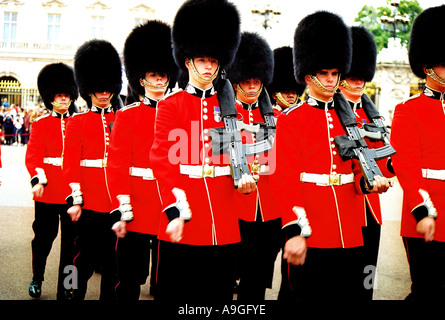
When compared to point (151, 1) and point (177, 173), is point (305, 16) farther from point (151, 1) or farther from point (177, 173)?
point (151, 1)

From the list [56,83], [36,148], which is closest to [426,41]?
[36,148]

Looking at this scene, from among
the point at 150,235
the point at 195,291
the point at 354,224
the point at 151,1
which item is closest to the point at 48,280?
the point at 150,235

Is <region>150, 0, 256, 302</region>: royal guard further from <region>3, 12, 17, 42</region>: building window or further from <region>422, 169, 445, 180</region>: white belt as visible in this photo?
<region>3, 12, 17, 42</region>: building window

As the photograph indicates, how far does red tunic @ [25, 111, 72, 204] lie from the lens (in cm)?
479

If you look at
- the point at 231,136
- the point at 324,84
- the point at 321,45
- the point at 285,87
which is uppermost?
the point at 285,87

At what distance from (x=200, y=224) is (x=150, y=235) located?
973 millimetres

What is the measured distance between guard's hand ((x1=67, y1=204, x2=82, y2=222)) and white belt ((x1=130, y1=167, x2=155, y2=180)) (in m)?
0.59

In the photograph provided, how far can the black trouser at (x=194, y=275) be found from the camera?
2707 millimetres

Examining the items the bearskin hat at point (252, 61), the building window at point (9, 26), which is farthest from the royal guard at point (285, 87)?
the building window at point (9, 26)

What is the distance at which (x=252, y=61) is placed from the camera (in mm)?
4676

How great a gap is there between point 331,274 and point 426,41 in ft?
5.45

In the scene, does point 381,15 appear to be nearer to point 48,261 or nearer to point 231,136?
point 48,261

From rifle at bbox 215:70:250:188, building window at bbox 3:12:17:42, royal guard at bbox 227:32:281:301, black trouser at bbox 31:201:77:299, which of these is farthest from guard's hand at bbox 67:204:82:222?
building window at bbox 3:12:17:42

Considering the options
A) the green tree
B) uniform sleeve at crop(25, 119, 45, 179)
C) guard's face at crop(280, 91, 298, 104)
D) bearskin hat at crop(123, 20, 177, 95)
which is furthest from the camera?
the green tree
